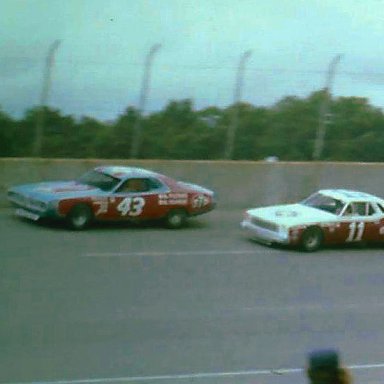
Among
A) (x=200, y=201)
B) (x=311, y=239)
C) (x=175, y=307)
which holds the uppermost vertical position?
(x=175, y=307)

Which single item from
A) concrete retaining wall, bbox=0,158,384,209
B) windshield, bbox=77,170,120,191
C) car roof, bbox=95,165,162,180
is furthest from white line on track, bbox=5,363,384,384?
concrete retaining wall, bbox=0,158,384,209

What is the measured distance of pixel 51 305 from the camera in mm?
12570

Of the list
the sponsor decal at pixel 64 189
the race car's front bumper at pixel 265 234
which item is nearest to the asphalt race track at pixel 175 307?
the race car's front bumper at pixel 265 234

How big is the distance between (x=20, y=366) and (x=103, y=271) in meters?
5.83

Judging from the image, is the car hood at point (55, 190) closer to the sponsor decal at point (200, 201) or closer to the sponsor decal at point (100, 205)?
the sponsor decal at point (100, 205)

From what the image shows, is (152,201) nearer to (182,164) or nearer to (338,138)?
(182,164)

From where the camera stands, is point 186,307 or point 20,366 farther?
point 186,307

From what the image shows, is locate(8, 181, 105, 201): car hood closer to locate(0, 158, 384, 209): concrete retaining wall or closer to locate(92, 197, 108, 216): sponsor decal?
locate(92, 197, 108, 216): sponsor decal

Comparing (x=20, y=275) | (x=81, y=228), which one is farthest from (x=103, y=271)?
(x=81, y=228)

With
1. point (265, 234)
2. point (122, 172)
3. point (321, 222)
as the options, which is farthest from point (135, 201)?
point (321, 222)

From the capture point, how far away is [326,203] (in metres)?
20.4

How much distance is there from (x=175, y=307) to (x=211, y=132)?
13.0m

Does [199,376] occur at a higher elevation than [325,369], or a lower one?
lower

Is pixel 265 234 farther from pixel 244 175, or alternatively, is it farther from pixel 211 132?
pixel 211 132
